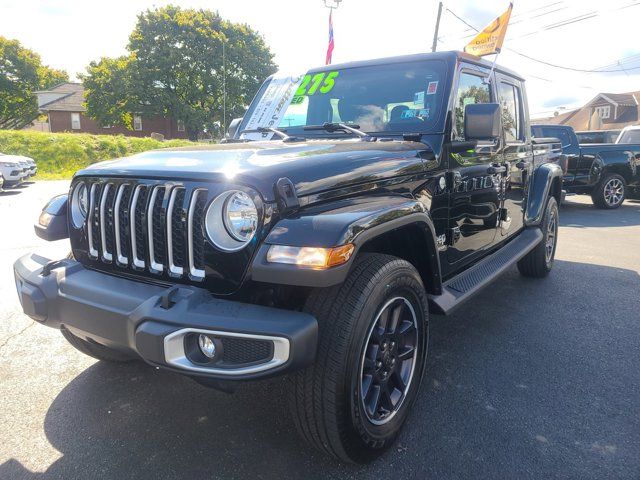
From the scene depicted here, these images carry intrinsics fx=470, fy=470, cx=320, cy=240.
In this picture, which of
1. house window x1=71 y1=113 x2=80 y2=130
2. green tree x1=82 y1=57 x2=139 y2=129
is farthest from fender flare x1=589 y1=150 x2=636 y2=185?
house window x1=71 y1=113 x2=80 y2=130

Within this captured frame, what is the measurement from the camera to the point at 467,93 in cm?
323

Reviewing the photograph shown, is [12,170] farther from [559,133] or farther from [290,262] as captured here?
[290,262]

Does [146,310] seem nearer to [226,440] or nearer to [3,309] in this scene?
[226,440]

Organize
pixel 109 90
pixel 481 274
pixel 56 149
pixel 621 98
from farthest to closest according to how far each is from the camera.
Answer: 1. pixel 621 98
2. pixel 109 90
3. pixel 56 149
4. pixel 481 274

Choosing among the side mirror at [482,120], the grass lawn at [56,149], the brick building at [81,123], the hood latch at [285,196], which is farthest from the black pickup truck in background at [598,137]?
the brick building at [81,123]

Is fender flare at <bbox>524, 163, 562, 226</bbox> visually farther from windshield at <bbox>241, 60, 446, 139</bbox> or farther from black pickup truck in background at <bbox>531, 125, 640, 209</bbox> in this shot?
black pickup truck in background at <bbox>531, 125, 640, 209</bbox>

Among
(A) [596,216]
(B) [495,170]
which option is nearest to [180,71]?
(A) [596,216]

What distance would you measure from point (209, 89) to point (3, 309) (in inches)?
1406

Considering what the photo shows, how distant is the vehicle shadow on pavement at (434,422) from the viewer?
2.11m

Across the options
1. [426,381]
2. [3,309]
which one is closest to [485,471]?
[426,381]

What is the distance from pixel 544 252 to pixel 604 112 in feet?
151

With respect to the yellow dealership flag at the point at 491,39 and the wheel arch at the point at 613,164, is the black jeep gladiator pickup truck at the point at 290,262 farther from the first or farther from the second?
the wheel arch at the point at 613,164

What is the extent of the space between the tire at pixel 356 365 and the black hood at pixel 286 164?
42 cm

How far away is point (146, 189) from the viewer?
2.07 metres
